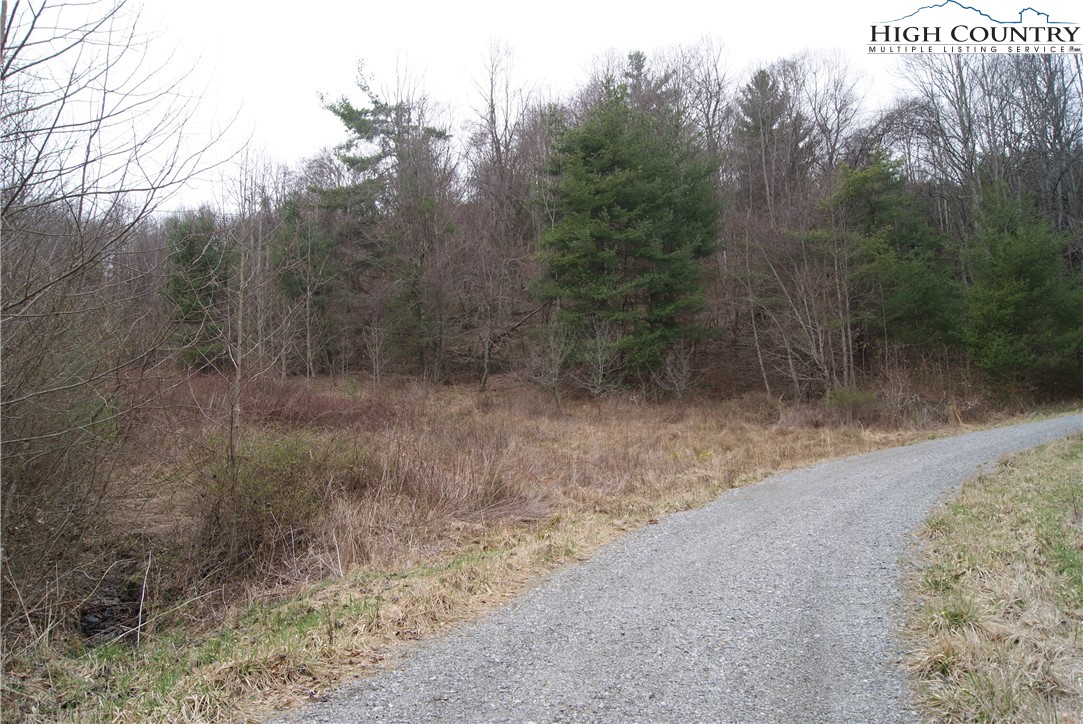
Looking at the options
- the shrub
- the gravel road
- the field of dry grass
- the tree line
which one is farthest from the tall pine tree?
the gravel road

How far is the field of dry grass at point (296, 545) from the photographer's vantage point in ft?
12.5

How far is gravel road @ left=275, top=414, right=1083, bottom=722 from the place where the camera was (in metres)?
3.33

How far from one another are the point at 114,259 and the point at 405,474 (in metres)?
4.79

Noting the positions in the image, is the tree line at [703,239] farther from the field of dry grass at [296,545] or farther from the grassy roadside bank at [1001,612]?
the grassy roadside bank at [1001,612]

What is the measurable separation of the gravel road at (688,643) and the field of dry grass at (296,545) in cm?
43

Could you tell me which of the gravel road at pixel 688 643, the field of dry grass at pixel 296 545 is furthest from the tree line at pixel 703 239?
the gravel road at pixel 688 643

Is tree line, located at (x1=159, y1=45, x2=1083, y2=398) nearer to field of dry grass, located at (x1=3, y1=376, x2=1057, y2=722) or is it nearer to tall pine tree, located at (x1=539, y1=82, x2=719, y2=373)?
tall pine tree, located at (x1=539, y1=82, x2=719, y2=373)

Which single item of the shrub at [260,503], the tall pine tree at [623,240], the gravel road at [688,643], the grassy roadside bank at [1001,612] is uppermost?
the tall pine tree at [623,240]

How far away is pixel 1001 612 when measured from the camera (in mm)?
3941

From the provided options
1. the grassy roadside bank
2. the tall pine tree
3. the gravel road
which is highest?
the tall pine tree

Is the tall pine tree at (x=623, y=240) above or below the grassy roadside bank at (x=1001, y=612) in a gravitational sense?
above

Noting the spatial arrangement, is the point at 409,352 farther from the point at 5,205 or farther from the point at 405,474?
the point at 5,205

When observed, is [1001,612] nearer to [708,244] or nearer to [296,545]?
[296,545]

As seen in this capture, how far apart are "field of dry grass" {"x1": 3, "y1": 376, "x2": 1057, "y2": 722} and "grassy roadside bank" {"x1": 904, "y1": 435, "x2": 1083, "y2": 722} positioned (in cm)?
292
